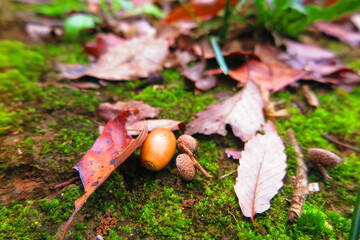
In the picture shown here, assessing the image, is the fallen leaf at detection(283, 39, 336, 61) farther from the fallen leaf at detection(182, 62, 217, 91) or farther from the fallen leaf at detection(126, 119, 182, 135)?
the fallen leaf at detection(126, 119, 182, 135)

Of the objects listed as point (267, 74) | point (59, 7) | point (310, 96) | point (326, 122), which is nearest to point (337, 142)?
point (326, 122)

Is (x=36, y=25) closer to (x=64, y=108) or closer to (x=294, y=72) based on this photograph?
(x=64, y=108)

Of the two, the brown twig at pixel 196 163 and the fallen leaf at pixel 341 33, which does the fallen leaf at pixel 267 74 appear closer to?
the brown twig at pixel 196 163

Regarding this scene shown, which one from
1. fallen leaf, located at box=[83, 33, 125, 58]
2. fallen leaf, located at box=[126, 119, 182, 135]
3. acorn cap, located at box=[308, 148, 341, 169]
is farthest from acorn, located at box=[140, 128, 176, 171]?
fallen leaf, located at box=[83, 33, 125, 58]

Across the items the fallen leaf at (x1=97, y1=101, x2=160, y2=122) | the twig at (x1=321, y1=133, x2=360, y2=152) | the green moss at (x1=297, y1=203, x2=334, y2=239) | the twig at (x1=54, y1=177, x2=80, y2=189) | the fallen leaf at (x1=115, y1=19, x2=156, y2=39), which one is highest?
the fallen leaf at (x1=115, y1=19, x2=156, y2=39)

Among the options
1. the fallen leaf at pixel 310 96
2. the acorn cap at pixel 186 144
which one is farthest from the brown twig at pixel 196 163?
the fallen leaf at pixel 310 96

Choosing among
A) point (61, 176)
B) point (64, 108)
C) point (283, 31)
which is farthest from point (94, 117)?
point (283, 31)
